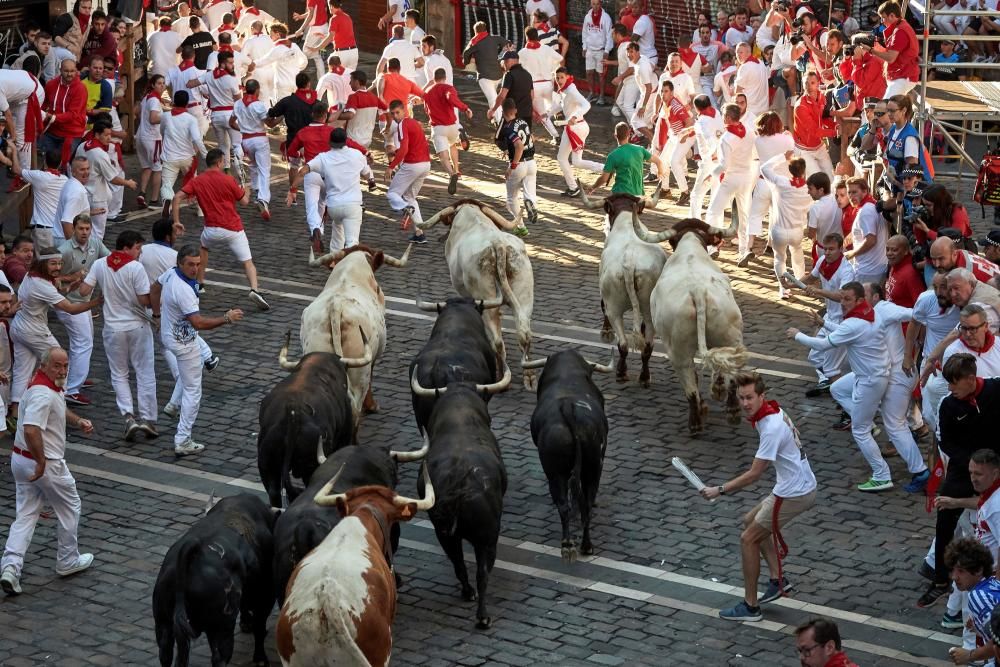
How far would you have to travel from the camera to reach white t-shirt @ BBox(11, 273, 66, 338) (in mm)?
15000

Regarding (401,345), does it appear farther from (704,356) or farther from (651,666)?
(651,666)

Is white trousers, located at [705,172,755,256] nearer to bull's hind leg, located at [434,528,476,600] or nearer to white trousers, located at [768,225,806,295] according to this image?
white trousers, located at [768,225,806,295]

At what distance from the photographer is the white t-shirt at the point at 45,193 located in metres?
19.0

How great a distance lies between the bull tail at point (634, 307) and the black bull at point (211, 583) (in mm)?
6299

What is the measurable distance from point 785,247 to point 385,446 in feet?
21.1

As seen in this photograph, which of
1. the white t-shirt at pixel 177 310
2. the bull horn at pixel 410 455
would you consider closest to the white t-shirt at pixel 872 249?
the bull horn at pixel 410 455

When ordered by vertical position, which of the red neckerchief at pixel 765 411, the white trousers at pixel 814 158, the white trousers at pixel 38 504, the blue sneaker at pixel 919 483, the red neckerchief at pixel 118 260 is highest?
the white trousers at pixel 814 158

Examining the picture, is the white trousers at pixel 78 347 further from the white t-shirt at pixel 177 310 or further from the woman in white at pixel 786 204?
the woman in white at pixel 786 204

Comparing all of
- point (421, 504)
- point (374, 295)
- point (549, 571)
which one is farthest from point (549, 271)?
point (421, 504)

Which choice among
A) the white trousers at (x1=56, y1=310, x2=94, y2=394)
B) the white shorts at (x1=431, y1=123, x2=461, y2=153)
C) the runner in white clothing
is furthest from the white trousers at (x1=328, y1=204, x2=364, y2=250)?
the runner in white clothing

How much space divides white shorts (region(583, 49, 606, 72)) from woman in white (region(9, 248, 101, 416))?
16196mm

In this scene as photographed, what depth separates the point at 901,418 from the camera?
14.1 meters

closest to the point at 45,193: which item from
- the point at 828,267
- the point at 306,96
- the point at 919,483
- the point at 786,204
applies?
the point at 306,96

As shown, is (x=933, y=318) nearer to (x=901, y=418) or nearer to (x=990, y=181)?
(x=901, y=418)
